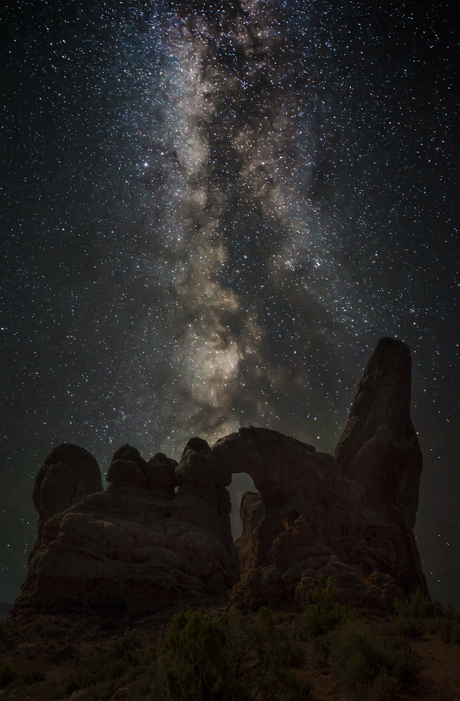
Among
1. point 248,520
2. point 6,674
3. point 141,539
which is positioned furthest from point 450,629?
point 248,520

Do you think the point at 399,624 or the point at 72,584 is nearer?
the point at 399,624

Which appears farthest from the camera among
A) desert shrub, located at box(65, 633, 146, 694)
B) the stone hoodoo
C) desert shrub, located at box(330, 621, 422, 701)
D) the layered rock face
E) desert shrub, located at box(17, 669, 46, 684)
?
the stone hoodoo

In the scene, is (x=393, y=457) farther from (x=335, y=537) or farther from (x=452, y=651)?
(x=452, y=651)

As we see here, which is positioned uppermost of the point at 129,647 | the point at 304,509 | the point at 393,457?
the point at 393,457

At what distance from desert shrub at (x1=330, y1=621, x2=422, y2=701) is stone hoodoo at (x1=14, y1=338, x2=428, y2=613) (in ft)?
33.0

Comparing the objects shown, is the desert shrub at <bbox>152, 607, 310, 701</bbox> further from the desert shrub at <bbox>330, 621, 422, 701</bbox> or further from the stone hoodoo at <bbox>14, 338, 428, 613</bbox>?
the stone hoodoo at <bbox>14, 338, 428, 613</bbox>

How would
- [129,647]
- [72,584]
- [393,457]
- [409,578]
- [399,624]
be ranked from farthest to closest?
1. [393,457]
2. [409,578]
3. [72,584]
4. [129,647]
5. [399,624]

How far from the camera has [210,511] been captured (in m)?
27.6

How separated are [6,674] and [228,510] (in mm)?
17657

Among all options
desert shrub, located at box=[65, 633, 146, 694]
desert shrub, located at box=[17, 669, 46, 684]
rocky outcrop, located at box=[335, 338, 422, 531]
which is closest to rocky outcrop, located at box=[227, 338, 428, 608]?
rocky outcrop, located at box=[335, 338, 422, 531]

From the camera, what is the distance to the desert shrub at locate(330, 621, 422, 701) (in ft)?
22.3

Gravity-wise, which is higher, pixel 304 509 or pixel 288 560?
pixel 304 509

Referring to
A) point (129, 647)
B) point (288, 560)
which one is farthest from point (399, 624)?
point (129, 647)

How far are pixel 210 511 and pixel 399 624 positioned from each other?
1818cm
